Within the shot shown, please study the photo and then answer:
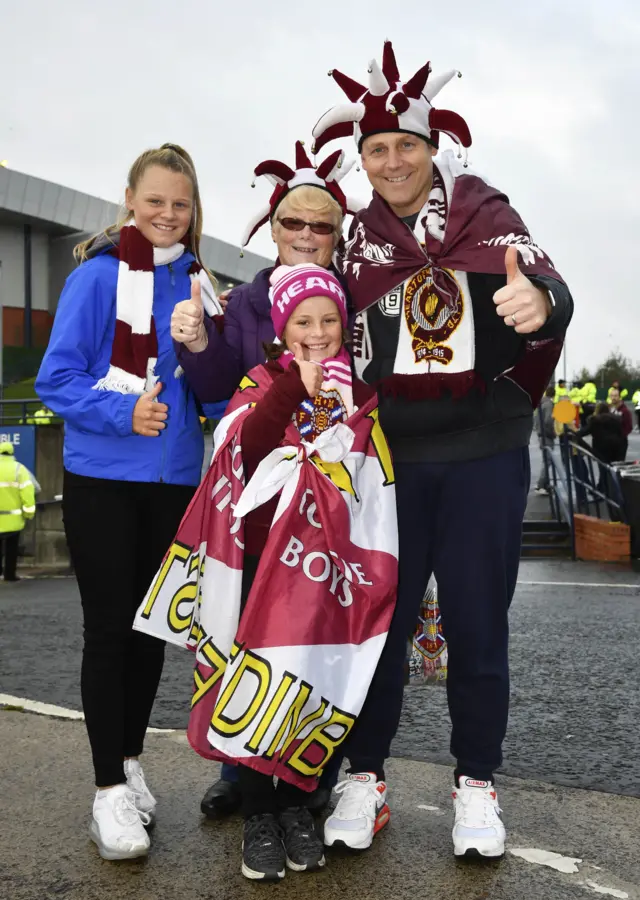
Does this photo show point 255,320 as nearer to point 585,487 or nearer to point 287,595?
point 287,595

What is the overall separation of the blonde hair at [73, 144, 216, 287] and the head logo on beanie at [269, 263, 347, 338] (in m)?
0.45

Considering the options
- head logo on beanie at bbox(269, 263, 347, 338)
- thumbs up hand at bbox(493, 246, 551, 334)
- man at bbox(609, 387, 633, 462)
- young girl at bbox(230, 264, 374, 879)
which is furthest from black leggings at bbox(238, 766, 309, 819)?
man at bbox(609, 387, 633, 462)

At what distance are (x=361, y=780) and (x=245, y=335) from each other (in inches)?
54.1

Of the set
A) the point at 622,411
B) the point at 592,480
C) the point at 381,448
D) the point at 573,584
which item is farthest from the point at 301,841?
the point at 622,411

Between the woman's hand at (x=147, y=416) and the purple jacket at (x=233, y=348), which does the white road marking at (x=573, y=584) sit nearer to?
the purple jacket at (x=233, y=348)

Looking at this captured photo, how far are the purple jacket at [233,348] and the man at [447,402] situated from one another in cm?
30

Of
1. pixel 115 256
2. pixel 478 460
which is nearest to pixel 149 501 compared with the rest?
pixel 115 256

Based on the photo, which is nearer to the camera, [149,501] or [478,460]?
[478,460]

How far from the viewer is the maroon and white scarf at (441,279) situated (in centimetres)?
285

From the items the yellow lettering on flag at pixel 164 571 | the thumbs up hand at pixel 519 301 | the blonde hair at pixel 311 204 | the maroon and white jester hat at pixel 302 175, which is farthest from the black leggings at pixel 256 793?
the maroon and white jester hat at pixel 302 175

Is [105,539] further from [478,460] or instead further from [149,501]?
[478,460]

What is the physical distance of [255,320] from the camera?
10.5ft

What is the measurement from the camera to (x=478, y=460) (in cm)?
296

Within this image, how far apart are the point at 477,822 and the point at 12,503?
10.2m
